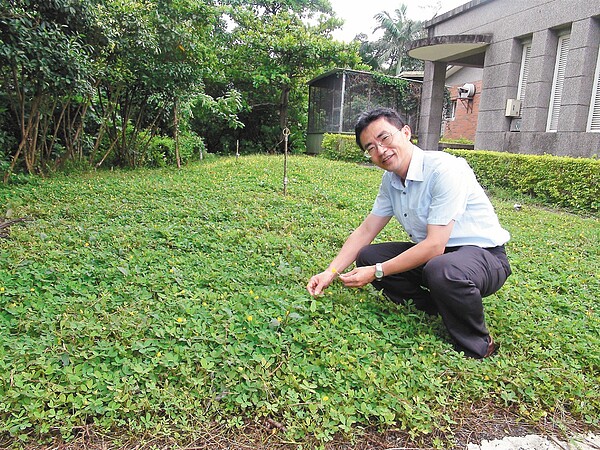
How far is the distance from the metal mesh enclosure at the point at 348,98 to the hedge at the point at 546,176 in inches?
236

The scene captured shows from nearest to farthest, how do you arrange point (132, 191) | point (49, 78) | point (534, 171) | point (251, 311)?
point (251, 311), point (49, 78), point (132, 191), point (534, 171)

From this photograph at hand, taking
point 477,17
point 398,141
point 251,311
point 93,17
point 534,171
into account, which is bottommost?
point 251,311

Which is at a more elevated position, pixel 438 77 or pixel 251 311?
pixel 438 77

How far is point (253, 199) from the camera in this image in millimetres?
5594

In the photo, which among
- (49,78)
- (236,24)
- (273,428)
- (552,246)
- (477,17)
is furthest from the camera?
(236,24)

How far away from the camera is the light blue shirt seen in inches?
87.9

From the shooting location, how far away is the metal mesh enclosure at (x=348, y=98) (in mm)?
14164

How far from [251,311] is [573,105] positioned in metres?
7.52

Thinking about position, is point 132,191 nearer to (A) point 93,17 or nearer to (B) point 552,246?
(A) point 93,17

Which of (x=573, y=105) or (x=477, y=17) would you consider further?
(x=477, y=17)

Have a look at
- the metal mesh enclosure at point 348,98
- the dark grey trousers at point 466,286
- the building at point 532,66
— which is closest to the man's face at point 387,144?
the dark grey trousers at point 466,286

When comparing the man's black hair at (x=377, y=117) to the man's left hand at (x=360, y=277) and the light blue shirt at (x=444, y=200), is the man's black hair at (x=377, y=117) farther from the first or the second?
the man's left hand at (x=360, y=277)

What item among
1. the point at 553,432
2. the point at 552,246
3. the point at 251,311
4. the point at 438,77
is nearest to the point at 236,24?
the point at 438,77

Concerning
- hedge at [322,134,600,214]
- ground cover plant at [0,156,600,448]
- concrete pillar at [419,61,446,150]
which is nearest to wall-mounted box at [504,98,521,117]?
hedge at [322,134,600,214]
